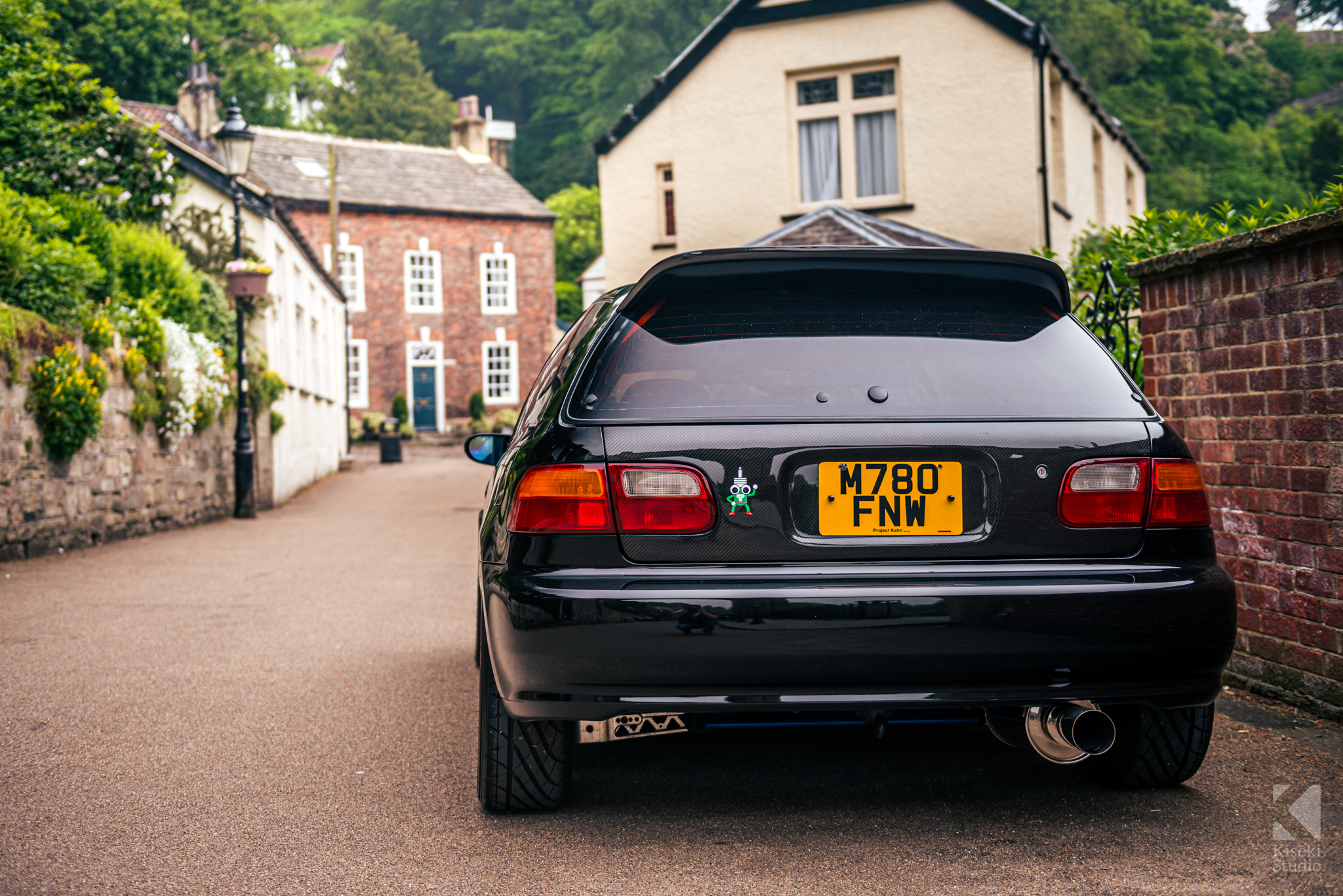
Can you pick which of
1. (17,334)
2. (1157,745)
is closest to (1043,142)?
(17,334)

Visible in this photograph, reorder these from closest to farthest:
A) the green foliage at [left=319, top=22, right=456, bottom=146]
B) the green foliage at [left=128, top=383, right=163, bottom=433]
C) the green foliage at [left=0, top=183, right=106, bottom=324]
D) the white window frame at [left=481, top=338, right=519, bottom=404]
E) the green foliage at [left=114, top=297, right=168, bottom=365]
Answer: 1. the green foliage at [left=0, top=183, right=106, bottom=324]
2. the green foliage at [left=128, top=383, right=163, bottom=433]
3. the green foliage at [left=114, top=297, right=168, bottom=365]
4. the white window frame at [left=481, top=338, right=519, bottom=404]
5. the green foliage at [left=319, top=22, right=456, bottom=146]

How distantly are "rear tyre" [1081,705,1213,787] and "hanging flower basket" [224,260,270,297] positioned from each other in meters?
13.5

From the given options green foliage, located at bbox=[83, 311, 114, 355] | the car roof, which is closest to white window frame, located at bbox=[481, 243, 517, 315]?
green foliage, located at bbox=[83, 311, 114, 355]

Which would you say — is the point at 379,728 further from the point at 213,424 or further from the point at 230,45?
the point at 230,45

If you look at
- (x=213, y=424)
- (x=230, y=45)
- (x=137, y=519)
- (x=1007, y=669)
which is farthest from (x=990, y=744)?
(x=230, y=45)

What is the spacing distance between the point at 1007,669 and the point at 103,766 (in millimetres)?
3002

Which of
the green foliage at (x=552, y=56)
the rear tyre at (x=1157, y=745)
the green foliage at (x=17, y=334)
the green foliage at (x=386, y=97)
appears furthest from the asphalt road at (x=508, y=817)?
the green foliage at (x=386, y=97)

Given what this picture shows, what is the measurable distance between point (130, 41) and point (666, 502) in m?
44.2

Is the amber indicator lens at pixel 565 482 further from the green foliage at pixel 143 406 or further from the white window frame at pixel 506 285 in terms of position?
the white window frame at pixel 506 285

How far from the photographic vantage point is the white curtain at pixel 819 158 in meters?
19.4

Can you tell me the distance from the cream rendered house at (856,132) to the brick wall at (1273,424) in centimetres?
1345

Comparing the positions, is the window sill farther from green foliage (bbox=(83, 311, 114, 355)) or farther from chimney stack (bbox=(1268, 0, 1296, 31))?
chimney stack (bbox=(1268, 0, 1296, 31))

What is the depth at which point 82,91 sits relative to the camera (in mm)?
14234

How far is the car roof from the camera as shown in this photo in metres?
3.26
